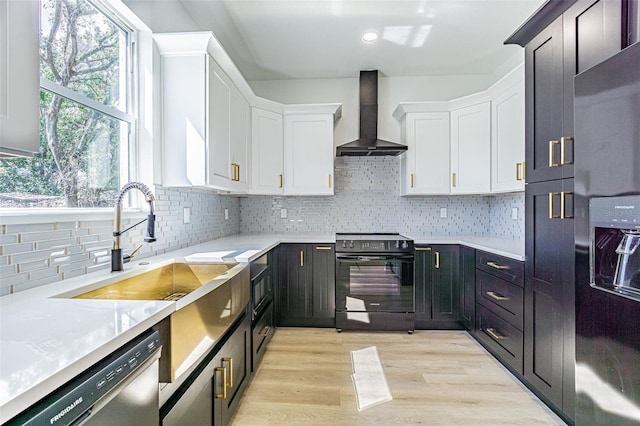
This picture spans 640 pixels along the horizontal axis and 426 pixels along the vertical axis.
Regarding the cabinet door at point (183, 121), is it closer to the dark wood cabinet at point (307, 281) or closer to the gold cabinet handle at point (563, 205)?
the dark wood cabinet at point (307, 281)

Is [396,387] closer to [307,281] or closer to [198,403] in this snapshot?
[307,281]

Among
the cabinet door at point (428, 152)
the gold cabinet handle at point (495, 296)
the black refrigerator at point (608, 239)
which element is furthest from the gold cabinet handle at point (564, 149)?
the cabinet door at point (428, 152)

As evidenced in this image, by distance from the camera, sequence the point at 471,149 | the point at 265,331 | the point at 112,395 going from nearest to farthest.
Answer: the point at 112,395, the point at 265,331, the point at 471,149

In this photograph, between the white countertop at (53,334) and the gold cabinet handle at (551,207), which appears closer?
the white countertop at (53,334)

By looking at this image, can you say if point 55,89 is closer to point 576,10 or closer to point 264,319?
point 264,319

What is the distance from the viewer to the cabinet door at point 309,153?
3.24 m

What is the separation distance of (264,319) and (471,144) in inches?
103

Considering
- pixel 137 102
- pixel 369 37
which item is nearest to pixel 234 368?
pixel 137 102

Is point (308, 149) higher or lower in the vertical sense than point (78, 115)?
higher

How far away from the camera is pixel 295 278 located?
2.98 m

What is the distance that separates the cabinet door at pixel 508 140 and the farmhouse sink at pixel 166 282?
2339 millimetres

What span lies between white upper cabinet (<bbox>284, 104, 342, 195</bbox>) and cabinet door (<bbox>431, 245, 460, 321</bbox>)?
130 cm

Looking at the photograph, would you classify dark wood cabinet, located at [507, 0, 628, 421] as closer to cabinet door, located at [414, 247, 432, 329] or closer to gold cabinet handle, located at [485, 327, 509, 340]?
gold cabinet handle, located at [485, 327, 509, 340]

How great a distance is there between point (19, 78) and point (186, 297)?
785 millimetres
